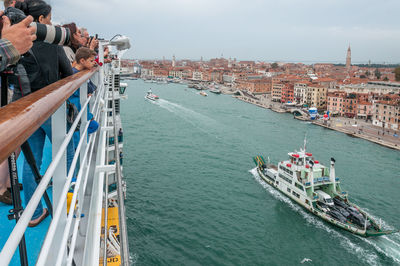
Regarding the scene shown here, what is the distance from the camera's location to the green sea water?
450 centimetres

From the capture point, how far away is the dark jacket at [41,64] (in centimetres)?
72

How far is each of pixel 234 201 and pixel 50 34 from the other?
5.80m

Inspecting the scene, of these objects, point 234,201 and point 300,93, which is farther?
point 300,93

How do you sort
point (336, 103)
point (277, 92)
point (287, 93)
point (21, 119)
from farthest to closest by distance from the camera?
point (277, 92) → point (287, 93) → point (336, 103) → point (21, 119)

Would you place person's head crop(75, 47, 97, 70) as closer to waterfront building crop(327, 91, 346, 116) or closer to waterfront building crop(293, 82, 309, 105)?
waterfront building crop(327, 91, 346, 116)

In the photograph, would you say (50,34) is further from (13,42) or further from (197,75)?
(197,75)

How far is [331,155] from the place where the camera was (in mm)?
9555

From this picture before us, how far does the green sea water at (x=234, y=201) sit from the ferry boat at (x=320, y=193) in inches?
6.0

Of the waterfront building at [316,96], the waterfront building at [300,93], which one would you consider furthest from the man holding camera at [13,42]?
the waterfront building at [300,93]

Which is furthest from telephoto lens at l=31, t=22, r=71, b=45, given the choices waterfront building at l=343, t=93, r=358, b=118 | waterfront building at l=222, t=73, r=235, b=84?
waterfront building at l=222, t=73, r=235, b=84

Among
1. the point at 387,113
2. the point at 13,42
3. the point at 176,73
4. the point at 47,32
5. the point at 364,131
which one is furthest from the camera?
the point at 176,73

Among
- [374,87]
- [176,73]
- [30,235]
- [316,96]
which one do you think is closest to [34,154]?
[30,235]

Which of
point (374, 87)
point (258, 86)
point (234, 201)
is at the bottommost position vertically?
point (234, 201)

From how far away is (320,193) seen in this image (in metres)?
6.15
